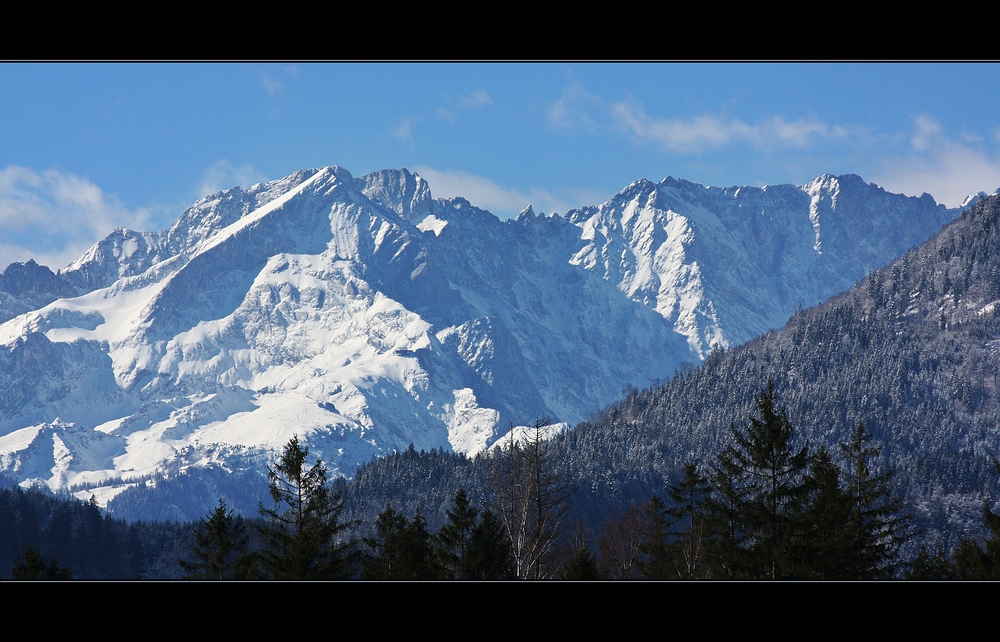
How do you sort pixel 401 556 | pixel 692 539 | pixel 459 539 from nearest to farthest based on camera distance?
pixel 692 539, pixel 401 556, pixel 459 539

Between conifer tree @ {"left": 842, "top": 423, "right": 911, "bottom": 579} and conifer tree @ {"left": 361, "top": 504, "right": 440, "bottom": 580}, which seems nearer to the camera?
conifer tree @ {"left": 842, "top": 423, "right": 911, "bottom": 579}

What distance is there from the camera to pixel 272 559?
46500 millimetres

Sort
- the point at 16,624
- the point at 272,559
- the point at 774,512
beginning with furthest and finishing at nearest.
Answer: the point at 272,559
the point at 774,512
the point at 16,624

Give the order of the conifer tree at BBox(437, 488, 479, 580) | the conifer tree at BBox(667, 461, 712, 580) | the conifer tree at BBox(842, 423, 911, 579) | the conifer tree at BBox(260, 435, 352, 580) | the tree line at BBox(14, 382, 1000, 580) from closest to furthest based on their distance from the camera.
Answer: the tree line at BBox(14, 382, 1000, 580) → the conifer tree at BBox(842, 423, 911, 579) → the conifer tree at BBox(260, 435, 352, 580) → the conifer tree at BBox(667, 461, 712, 580) → the conifer tree at BBox(437, 488, 479, 580)

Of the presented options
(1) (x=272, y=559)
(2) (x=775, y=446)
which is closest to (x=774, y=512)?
(2) (x=775, y=446)

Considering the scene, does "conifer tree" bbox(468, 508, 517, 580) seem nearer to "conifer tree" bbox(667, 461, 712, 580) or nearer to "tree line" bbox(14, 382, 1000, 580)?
"tree line" bbox(14, 382, 1000, 580)

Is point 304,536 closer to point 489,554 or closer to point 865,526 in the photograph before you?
point 489,554

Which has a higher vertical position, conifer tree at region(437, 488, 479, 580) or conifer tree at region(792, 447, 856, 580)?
conifer tree at region(437, 488, 479, 580)

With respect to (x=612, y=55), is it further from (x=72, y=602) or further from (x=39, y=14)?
(x=72, y=602)

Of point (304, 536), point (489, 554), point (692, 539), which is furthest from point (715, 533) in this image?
point (489, 554)

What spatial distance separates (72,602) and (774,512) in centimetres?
2704

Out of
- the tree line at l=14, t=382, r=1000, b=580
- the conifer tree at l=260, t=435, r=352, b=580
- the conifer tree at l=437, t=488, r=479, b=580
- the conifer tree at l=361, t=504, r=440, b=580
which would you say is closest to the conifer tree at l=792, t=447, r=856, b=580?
the tree line at l=14, t=382, r=1000, b=580

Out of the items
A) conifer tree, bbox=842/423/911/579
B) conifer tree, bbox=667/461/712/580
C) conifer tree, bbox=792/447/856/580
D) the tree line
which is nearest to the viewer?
conifer tree, bbox=792/447/856/580

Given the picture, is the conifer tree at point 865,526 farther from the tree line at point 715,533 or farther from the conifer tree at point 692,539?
the conifer tree at point 692,539
